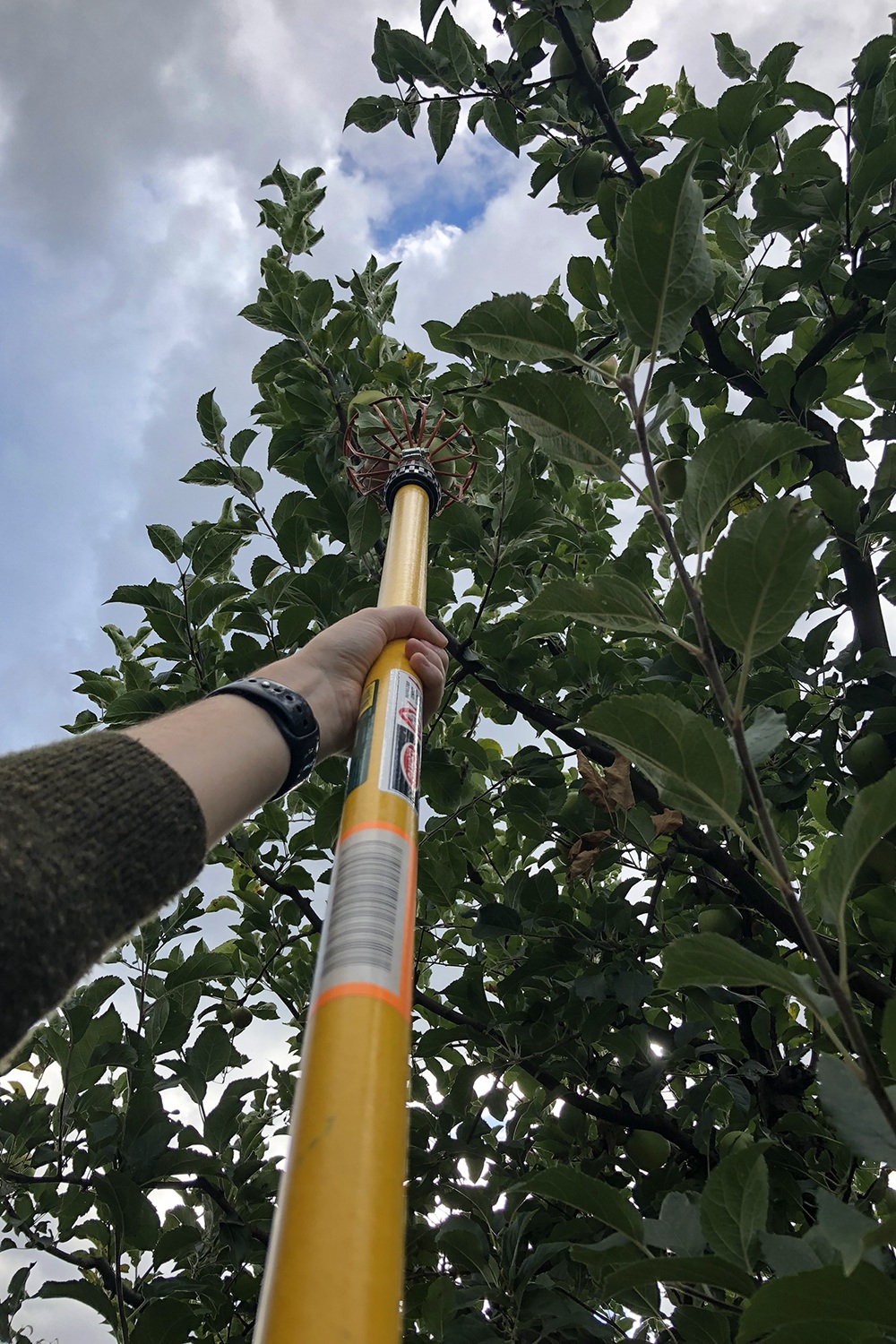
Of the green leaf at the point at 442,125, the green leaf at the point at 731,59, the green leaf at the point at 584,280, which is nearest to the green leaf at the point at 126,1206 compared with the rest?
the green leaf at the point at 584,280

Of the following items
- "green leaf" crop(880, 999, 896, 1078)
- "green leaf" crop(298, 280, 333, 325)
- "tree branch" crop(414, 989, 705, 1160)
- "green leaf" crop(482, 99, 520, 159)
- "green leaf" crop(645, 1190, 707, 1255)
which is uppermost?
"green leaf" crop(482, 99, 520, 159)

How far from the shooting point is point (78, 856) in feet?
2.44

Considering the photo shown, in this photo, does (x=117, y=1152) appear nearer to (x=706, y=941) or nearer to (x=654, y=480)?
(x=706, y=941)

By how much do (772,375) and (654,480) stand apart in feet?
4.52

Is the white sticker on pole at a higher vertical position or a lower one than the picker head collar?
lower

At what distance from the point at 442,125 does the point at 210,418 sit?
1.00 metres

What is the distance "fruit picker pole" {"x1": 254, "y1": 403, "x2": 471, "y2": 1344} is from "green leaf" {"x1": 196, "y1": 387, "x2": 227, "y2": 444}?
1.61 m

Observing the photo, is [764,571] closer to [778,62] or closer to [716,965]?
[716,965]

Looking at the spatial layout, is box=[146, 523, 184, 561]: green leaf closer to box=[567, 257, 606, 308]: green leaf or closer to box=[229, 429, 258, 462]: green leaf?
box=[229, 429, 258, 462]: green leaf

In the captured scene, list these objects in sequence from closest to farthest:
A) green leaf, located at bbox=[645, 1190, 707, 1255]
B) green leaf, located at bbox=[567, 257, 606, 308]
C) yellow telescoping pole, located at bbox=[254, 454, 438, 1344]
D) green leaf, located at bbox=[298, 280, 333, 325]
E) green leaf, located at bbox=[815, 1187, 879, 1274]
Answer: yellow telescoping pole, located at bbox=[254, 454, 438, 1344] < green leaf, located at bbox=[815, 1187, 879, 1274] < green leaf, located at bbox=[645, 1190, 707, 1255] < green leaf, located at bbox=[298, 280, 333, 325] < green leaf, located at bbox=[567, 257, 606, 308]

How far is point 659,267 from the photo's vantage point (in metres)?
0.84

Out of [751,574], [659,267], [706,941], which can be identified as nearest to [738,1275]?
[706,941]

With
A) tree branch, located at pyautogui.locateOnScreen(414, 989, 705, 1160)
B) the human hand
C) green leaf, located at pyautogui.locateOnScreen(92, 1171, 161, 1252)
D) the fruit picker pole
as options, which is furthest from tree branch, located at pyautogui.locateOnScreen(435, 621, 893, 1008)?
green leaf, located at pyautogui.locateOnScreen(92, 1171, 161, 1252)

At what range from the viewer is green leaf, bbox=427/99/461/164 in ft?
7.41
